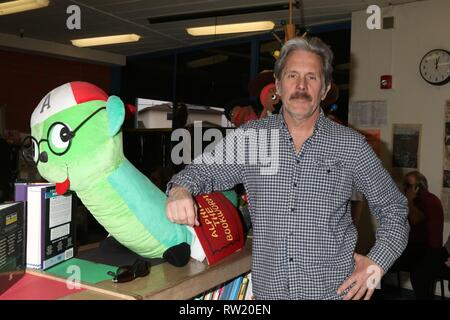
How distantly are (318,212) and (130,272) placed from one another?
0.54 metres

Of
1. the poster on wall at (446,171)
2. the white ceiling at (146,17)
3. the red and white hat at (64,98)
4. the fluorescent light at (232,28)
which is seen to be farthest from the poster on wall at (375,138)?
the red and white hat at (64,98)

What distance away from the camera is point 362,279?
3.93 feet

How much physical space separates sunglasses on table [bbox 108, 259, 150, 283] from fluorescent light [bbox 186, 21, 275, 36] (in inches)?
158

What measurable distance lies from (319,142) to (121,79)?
20.7 ft

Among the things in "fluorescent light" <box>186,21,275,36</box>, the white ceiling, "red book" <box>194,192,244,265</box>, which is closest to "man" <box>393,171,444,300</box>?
the white ceiling

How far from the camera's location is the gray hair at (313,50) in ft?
4.22

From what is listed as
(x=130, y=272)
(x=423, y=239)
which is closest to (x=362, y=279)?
(x=130, y=272)

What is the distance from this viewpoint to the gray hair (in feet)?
4.22

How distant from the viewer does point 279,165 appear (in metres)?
1.27

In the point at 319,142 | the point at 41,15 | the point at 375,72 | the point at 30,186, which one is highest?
the point at 41,15

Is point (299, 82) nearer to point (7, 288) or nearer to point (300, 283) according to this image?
point (300, 283)

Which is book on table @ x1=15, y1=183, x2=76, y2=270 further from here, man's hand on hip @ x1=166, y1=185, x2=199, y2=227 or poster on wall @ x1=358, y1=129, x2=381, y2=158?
poster on wall @ x1=358, y1=129, x2=381, y2=158

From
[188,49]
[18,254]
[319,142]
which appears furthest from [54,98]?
[188,49]
